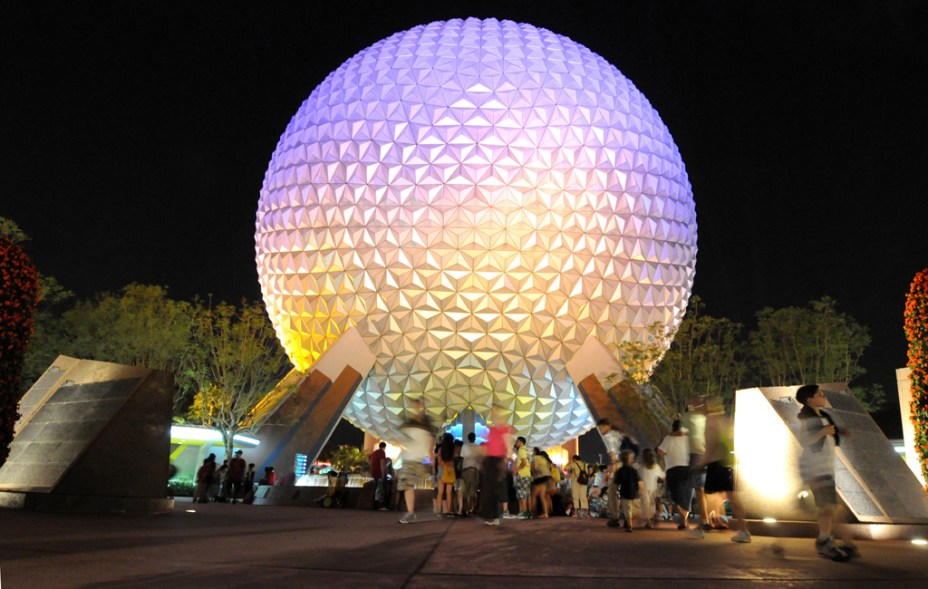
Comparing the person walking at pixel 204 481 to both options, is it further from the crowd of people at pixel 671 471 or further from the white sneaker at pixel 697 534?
the white sneaker at pixel 697 534

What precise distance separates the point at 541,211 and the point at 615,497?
13681 mm

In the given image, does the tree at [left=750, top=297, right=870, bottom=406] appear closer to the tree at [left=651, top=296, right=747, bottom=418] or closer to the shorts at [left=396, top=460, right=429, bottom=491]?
the tree at [left=651, top=296, right=747, bottom=418]

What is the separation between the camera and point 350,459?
40.7 metres

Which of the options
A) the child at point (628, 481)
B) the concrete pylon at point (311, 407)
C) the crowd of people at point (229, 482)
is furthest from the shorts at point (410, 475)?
the concrete pylon at point (311, 407)

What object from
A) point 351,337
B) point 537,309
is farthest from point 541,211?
point 351,337

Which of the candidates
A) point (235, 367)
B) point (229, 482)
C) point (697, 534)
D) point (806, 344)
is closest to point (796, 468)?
point (697, 534)

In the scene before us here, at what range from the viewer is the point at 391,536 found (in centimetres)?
898

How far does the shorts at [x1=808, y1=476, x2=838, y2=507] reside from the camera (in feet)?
24.0

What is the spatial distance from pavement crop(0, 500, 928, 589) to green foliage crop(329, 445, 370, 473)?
98.6 feet

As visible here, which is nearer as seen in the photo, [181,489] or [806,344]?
[181,489]

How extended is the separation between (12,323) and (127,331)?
21344mm

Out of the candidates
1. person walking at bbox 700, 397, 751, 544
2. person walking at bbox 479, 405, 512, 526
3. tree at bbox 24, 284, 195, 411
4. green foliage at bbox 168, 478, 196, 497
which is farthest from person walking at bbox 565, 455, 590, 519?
tree at bbox 24, 284, 195, 411

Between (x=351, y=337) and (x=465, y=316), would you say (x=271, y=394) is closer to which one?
(x=351, y=337)

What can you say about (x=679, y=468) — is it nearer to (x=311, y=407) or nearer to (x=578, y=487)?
(x=578, y=487)
